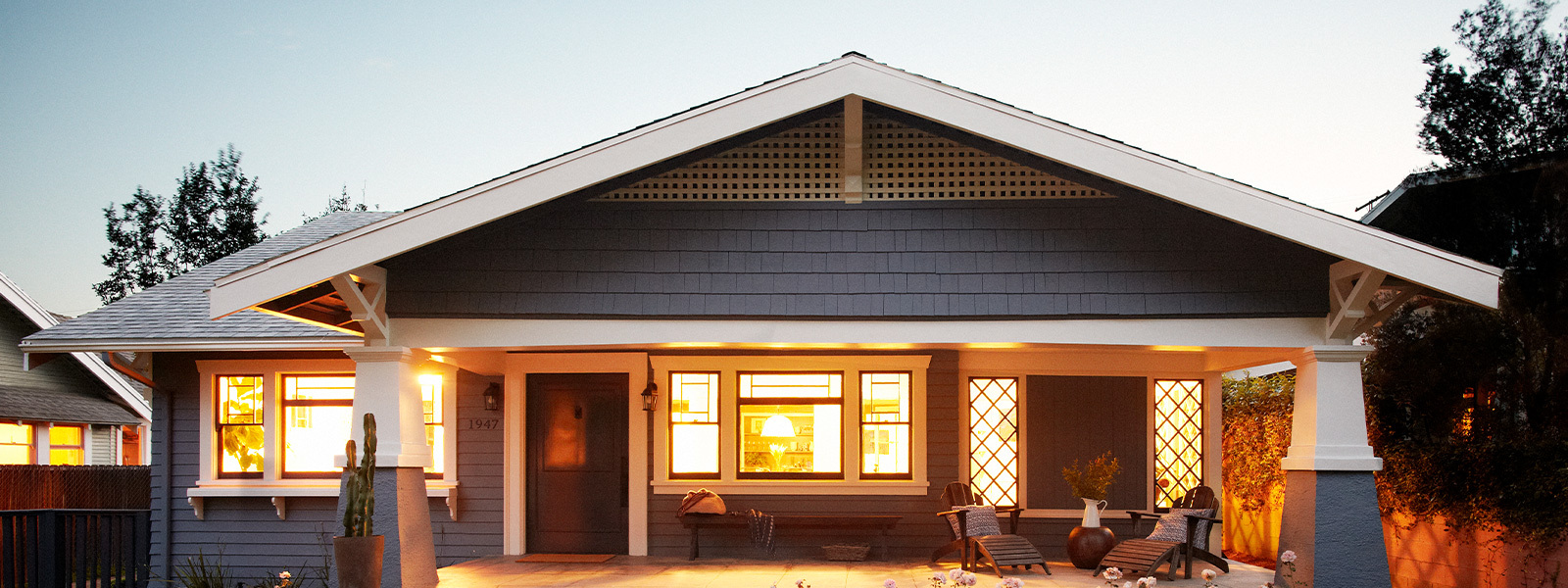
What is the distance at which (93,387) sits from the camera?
16.7 meters

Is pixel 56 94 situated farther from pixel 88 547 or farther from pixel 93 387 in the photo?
pixel 88 547

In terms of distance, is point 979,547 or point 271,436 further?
point 271,436

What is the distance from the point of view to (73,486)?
12.5m

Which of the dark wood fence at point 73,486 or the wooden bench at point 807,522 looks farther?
the dark wood fence at point 73,486

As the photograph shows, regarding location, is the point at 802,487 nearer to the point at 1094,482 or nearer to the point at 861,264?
the point at 1094,482

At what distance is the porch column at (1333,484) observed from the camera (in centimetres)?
641

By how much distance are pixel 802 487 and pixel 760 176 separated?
357 centimetres

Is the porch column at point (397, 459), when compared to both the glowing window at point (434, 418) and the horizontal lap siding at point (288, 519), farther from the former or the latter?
the glowing window at point (434, 418)

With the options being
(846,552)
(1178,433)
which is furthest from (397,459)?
(1178,433)

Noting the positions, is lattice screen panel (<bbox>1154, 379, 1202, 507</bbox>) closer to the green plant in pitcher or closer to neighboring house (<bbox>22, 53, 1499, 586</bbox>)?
neighboring house (<bbox>22, 53, 1499, 586</bbox>)

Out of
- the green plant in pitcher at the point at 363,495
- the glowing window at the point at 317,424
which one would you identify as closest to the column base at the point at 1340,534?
the green plant in pitcher at the point at 363,495

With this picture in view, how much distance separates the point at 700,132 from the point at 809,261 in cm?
116

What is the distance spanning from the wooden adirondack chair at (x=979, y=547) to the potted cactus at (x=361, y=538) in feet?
13.6

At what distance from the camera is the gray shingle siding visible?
6840 millimetres
